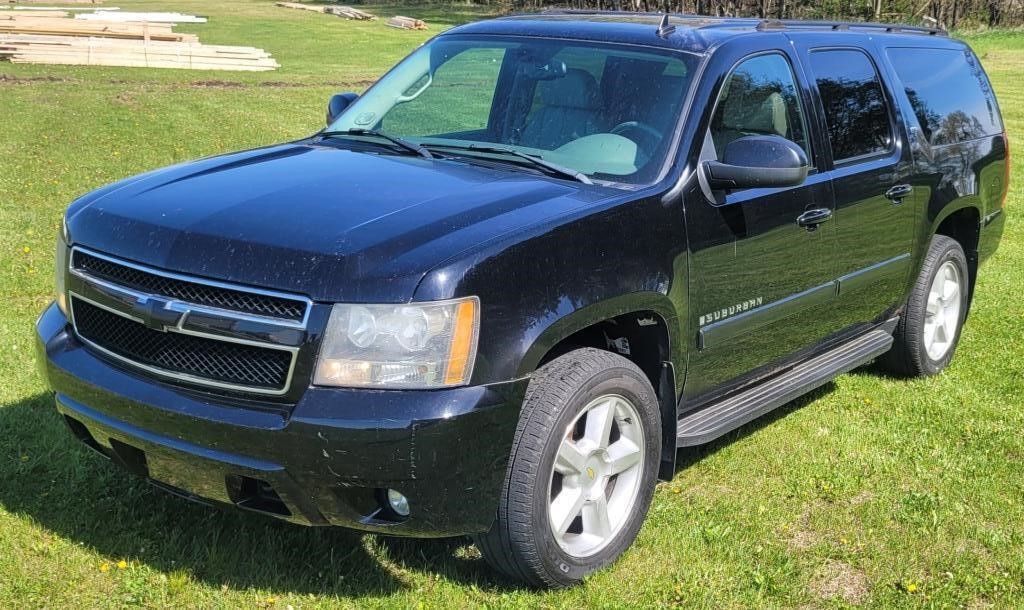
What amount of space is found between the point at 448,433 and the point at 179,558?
134 cm

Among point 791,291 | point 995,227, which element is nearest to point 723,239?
point 791,291

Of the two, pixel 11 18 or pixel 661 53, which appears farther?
pixel 11 18

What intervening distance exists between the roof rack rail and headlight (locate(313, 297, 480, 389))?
251cm

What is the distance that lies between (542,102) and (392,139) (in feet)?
2.15

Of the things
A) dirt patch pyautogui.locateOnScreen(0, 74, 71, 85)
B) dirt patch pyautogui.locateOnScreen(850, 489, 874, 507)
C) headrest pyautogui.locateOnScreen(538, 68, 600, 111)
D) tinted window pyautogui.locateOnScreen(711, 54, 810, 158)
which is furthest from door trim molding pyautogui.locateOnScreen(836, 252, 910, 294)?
dirt patch pyautogui.locateOnScreen(0, 74, 71, 85)

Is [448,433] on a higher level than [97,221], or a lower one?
lower

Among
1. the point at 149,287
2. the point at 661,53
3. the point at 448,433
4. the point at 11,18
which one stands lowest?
the point at 11,18

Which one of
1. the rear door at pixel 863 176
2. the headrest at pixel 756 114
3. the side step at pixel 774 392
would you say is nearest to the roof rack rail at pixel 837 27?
the rear door at pixel 863 176

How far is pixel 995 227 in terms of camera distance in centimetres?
699

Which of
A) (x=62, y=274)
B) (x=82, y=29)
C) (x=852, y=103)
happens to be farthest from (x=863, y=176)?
(x=82, y=29)

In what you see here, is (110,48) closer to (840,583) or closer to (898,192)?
(898,192)

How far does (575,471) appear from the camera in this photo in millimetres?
3869

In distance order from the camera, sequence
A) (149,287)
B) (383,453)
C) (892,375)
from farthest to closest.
Answer: (892,375) → (149,287) → (383,453)

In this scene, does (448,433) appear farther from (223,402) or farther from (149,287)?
(149,287)
